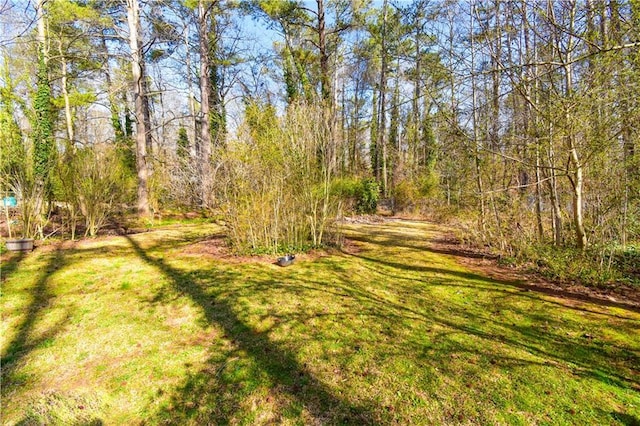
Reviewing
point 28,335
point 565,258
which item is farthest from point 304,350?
point 565,258

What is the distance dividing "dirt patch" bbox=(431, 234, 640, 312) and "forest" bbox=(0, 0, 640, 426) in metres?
0.05

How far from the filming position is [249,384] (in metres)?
2.55

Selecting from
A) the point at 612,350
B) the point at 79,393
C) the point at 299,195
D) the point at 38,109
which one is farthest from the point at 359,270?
the point at 38,109

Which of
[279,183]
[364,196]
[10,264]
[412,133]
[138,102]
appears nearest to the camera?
[10,264]

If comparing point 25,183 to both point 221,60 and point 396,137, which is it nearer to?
point 221,60

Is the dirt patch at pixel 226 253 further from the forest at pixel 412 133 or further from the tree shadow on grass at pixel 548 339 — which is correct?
the tree shadow on grass at pixel 548 339

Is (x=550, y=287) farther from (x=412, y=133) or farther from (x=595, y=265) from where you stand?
(x=412, y=133)

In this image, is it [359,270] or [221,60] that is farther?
[221,60]

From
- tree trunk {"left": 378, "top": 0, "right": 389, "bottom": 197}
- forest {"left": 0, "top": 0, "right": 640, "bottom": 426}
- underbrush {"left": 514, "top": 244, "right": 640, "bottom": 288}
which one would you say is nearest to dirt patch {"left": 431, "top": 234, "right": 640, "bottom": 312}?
forest {"left": 0, "top": 0, "right": 640, "bottom": 426}

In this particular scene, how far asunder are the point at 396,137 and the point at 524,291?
1836 cm

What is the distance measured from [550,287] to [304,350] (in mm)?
4202

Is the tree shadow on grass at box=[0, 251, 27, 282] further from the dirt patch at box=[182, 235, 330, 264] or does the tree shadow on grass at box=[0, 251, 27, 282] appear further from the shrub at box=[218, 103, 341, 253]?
the shrub at box=[218, 103, 341, 253]

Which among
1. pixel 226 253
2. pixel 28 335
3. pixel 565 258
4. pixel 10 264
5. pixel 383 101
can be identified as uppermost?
pixel 383 101

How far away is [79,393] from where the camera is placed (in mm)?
2434
